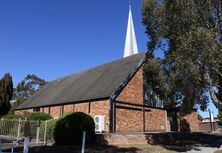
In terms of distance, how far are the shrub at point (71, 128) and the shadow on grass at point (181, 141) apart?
5006mm

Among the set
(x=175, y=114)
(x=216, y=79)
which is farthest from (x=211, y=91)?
→ (x=175, y=114)

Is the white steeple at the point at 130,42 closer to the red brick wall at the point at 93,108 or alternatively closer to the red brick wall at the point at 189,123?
the red brick wall at the point at 189,123

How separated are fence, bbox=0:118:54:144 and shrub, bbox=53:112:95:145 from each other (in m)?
2.24

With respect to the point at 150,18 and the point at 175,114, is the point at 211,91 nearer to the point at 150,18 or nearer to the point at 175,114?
the point at 150,18

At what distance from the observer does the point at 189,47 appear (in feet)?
53.0

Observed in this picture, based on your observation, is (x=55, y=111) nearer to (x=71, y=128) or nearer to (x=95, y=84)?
(x=95, y=84)

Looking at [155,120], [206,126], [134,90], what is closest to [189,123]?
[155,120]

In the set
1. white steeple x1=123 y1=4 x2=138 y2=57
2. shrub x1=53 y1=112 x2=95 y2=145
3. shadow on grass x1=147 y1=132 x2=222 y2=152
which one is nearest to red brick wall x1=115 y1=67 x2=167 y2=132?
shadow on grass x1=147 y1=132 x2=222 y2=152

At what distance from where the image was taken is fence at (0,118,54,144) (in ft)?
67.9

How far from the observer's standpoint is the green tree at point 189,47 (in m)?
16.0

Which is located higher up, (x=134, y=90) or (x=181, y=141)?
(x=134, y=90)

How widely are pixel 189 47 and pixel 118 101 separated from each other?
9.48m

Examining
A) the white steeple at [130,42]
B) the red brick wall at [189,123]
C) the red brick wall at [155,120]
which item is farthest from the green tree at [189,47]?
the white steeple at [130,42]

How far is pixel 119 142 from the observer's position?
19.0 meters
